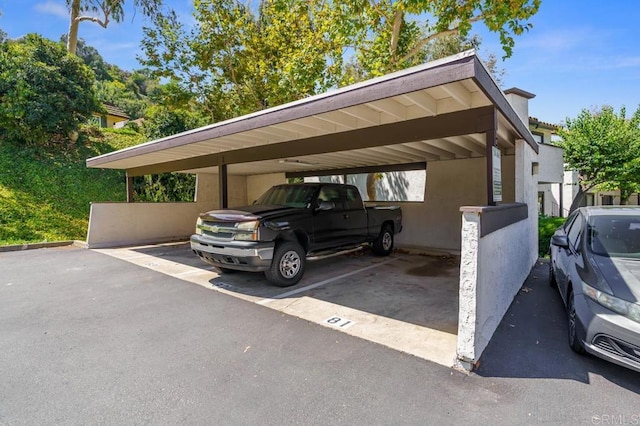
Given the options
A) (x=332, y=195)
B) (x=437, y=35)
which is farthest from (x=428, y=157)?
(x=437, y=35)

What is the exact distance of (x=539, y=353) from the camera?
3.34 metres

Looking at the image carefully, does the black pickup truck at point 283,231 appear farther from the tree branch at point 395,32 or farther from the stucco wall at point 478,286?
the tree branch at point 395,32

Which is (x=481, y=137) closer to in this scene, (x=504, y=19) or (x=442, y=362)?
(x=442, y=362)

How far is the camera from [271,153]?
22.6ft

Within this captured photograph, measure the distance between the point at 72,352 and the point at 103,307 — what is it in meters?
1.50

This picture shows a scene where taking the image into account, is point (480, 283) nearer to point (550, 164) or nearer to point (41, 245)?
point (41, 245)

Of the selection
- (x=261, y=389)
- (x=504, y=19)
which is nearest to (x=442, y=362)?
(x=261, y=389)

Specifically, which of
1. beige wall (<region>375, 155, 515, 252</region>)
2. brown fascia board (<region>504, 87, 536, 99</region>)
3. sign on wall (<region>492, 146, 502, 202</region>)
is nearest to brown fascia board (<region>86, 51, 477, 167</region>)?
sign on wall (<region>492, 146, 502, 202</region>)

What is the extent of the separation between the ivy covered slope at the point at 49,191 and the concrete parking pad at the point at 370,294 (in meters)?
4.53

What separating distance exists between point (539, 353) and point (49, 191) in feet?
50.9

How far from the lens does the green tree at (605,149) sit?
13.0 meters

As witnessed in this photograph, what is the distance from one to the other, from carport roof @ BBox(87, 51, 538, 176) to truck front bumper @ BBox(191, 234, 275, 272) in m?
1.89

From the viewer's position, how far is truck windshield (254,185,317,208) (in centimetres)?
646

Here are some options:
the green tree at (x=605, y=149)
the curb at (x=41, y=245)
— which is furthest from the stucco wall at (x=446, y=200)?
the curb at (x=41, y=245)
